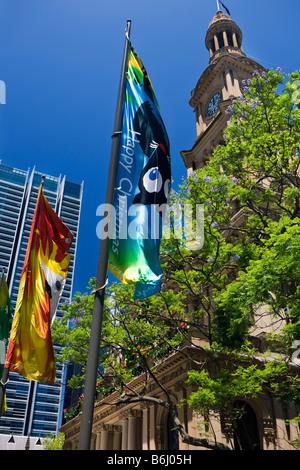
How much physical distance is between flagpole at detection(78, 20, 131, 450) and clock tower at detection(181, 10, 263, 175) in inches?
1153

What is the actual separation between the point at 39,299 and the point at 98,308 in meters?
4.59

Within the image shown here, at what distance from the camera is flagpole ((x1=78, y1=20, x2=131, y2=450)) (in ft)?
19.3

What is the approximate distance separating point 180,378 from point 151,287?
15.5m

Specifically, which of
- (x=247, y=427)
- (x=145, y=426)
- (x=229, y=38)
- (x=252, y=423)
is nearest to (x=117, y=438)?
(x=145, y=426)

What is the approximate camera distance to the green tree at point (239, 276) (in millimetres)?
12586

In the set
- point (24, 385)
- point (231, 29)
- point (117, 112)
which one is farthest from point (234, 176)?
point (24, 385)

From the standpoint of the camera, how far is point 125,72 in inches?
337

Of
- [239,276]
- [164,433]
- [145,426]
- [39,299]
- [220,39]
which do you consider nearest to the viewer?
[39,299]

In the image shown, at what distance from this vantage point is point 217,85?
4219 cm

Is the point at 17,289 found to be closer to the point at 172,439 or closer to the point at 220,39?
the point at 220,39

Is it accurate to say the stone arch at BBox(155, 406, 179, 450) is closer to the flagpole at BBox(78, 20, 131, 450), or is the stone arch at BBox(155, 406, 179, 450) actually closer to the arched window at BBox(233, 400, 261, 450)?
the arched window at BBox(233, 400, 261, 450)

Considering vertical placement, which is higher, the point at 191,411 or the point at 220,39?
the point at 220,39

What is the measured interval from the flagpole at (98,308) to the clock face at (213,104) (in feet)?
112

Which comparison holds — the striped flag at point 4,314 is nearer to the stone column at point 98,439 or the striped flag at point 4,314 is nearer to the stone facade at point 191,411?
the stone facade at point 191,411
